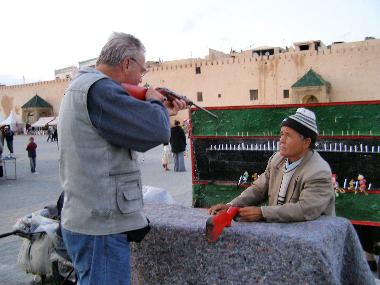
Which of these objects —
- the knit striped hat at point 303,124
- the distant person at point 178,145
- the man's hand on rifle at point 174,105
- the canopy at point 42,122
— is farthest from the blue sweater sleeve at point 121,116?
the canopy at point 42,122

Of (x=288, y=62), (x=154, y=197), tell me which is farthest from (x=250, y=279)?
(x=288, y=62)

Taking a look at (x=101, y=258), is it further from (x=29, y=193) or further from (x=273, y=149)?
(x=29, y=193)

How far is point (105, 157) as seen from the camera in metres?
1.74

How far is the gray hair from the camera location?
1.81 meters

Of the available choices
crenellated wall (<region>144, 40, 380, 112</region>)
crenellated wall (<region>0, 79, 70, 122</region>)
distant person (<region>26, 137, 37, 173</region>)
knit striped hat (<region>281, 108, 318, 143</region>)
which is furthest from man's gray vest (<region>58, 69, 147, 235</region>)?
crenellated wall (<region>0, 79, 70, 122</region>)

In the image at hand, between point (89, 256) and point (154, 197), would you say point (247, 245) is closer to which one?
point (89, 256)

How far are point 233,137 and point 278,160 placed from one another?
1.95 m

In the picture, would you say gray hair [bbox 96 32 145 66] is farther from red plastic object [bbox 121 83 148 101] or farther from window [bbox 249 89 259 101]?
window [bbox 249 89 259 101]

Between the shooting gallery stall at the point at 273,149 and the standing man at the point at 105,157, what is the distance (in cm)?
246

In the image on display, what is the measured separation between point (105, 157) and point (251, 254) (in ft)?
2.53

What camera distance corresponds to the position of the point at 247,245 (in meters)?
1.95

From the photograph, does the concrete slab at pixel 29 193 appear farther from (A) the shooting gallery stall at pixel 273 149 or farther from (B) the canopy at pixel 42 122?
(B) the canopy at pixel 42 122

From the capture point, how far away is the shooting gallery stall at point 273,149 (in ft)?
12.2

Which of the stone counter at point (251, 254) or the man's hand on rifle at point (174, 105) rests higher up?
the man's hand on rifle at point (174, 105)
